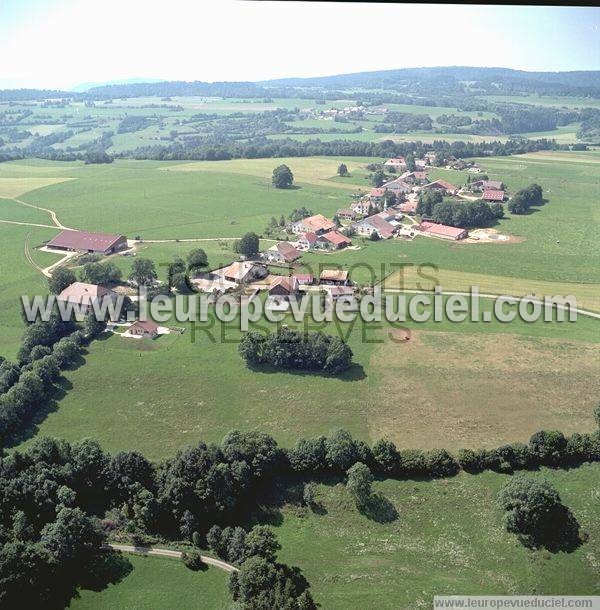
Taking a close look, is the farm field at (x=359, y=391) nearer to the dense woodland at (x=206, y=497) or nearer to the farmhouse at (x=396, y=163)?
the dense woodland at (x=206, y=497)

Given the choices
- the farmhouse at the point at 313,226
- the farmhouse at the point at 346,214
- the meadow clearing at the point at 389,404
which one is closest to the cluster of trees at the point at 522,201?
the meadow clearing at the point at 389,404

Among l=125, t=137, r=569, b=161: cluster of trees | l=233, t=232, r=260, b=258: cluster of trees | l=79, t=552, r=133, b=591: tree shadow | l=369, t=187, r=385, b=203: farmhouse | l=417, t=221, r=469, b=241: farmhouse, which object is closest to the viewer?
l=79, t=552, r=133, b=591: tree shadow

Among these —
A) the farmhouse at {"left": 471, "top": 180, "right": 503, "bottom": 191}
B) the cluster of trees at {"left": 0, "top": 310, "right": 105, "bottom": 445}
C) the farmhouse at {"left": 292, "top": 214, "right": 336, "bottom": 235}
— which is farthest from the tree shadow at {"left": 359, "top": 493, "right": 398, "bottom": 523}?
the farmhouse at {"left": 471, "top": 180, "right": 503, "bottom": 191}

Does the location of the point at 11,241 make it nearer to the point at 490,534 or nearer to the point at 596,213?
the point at 490,534

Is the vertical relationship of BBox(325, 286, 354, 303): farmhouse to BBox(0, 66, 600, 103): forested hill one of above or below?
below

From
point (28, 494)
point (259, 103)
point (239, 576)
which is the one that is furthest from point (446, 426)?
point (259, 103)

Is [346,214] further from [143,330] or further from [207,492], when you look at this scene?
[207,492]

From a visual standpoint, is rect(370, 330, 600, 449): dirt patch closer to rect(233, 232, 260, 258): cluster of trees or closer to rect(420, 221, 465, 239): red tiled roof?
rect(233, 232, 260, 258): cluster of trees
